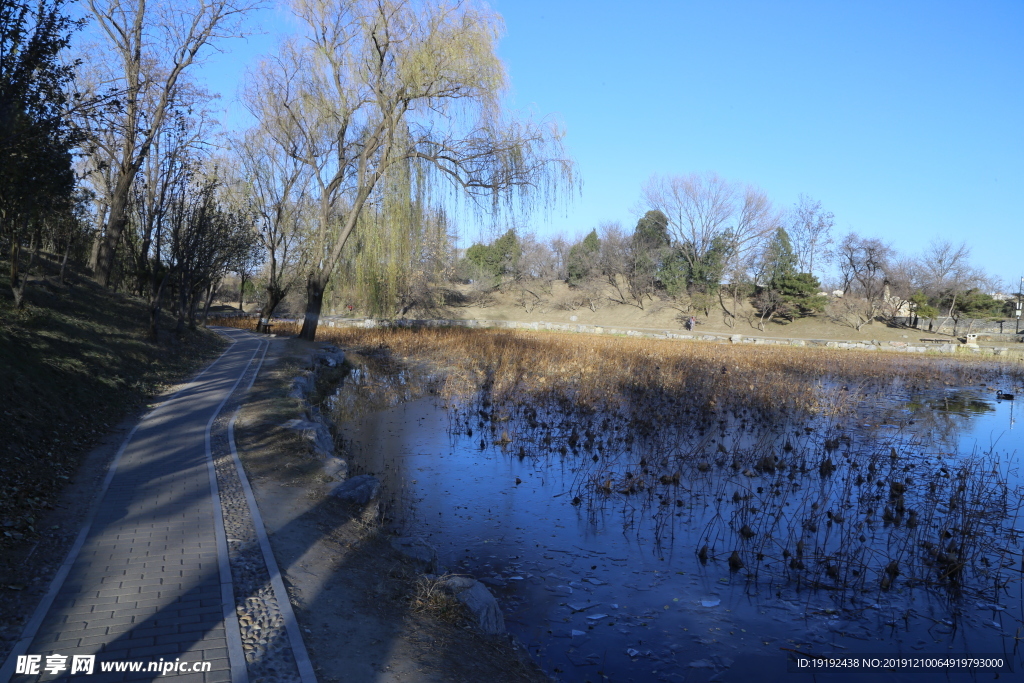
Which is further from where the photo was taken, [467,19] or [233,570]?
[467,19]

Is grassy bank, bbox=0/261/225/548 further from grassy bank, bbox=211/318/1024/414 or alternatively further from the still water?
grassy bank, bbox=211/318/1024/414

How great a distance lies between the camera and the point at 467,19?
19.9 meters

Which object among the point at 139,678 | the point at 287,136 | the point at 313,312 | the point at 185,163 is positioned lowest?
the point at 139,678

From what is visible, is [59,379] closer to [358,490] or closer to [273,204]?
[358,490]

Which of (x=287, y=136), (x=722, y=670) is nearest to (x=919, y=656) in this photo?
(x=722, y=670)

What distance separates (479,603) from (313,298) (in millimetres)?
20850

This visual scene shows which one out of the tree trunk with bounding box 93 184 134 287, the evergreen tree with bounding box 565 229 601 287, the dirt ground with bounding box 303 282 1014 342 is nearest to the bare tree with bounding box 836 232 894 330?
the dirt ground with bounding box 303 282 1014 342

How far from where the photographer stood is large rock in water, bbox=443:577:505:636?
5.34 metres

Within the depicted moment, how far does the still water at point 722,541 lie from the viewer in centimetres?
556

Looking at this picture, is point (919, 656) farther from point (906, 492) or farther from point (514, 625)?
point (906, 492)

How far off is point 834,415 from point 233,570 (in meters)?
14.0

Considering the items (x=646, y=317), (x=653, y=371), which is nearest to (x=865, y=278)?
(x=646, y=317)

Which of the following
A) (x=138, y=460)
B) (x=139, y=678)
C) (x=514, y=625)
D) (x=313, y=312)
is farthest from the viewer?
(x=313, y=312)

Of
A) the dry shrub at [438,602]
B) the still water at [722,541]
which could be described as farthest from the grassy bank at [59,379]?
the still water at [722,541]
